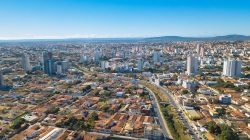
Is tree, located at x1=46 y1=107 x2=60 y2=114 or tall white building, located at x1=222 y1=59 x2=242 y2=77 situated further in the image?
tall white building, located at x1=222 y1=59 x2=242 y2=77

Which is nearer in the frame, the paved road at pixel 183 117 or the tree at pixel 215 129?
the tree at pixel 215 129

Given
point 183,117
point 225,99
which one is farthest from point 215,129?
point 225,99

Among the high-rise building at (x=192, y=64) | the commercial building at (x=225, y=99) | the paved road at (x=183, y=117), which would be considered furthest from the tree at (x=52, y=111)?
the high-rise building at (x=192, y=64)

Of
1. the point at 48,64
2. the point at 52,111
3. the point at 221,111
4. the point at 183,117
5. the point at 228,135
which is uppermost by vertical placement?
the point at 48,64

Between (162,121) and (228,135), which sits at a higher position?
(228,135)

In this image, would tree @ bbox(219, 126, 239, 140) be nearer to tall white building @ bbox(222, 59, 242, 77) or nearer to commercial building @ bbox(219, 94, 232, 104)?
commercial building @ bbox(219, 94, 232, 104)

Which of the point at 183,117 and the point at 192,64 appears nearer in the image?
the point at 183,117

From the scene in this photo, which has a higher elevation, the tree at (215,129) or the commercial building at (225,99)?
the commercial building at (225,99)

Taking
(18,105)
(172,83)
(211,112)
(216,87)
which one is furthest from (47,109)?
(216,87)

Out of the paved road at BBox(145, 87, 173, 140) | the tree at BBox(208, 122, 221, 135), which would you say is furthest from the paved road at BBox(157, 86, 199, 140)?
the paved road at BBox(145, 87, 173, 140)

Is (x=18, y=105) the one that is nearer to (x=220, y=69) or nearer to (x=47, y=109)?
(x=47, y=109)

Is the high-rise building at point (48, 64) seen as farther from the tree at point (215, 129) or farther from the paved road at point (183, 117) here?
the tree at point (215, 129)

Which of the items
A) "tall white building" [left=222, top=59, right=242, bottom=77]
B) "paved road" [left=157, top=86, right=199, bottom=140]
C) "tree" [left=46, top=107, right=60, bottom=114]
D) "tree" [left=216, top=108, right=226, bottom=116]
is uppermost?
"tall white building" [left=222, top=59, right=242, bottom=77]

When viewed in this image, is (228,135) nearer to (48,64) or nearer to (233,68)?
(233,68)
